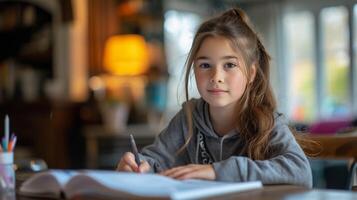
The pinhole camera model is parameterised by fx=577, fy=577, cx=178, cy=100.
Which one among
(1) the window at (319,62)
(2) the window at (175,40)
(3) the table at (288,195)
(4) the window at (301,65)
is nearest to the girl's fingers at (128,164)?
(3) the table at (288,195)

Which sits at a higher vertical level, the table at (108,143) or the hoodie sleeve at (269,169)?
the hoodie sleeve at (269,169)

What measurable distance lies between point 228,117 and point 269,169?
0.25 meters

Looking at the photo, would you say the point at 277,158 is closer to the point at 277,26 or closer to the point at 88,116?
the point at 88,116

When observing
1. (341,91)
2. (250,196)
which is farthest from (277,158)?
(341,91)

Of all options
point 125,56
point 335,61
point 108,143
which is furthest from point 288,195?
point 335,61

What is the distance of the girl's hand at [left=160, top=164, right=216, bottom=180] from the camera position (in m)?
0.87

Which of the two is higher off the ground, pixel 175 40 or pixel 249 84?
pixel 175 40

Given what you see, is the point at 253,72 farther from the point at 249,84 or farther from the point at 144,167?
the point at 144,167

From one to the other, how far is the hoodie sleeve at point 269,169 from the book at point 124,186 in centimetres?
6

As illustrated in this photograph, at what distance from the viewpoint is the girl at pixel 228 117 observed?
3.38 feet

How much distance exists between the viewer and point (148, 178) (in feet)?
2.64

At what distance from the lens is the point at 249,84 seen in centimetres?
115

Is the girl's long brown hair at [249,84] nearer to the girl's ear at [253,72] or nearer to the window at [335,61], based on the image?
the girl's ear at [253,72]

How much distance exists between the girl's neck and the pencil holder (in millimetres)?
402
